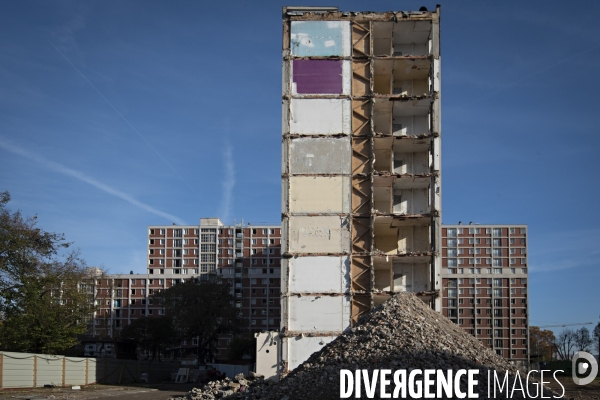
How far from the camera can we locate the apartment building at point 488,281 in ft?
470

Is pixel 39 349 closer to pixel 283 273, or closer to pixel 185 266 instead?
pixel 283 273

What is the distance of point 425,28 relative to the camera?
44.3m

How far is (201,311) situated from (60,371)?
41.4 m

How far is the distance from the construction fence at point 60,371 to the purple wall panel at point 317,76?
79.6 ft

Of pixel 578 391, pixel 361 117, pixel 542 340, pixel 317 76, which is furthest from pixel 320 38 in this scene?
pixel 542 340

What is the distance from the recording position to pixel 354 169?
141 feet

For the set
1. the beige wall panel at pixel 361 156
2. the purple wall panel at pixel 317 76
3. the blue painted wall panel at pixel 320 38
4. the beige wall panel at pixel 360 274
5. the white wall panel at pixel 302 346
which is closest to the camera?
the white wall panel at pixel 302 346

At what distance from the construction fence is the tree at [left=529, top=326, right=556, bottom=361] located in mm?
117010

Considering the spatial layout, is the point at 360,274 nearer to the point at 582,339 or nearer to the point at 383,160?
the point at 383,160

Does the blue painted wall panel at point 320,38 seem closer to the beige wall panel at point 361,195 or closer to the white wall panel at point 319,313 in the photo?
the beige wall panel at point 361,195

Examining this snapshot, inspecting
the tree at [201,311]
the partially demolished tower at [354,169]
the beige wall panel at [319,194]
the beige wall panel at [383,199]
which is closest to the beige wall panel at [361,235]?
the partially demolished tower at [354,169]

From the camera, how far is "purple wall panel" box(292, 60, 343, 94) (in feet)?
144

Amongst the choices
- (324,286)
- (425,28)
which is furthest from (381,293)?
(425,28)

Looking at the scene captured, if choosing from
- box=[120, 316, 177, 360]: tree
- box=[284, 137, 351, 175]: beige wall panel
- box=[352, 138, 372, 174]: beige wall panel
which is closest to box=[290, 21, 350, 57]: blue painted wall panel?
box=[284, 137, 351, 175]: beige wall panel
